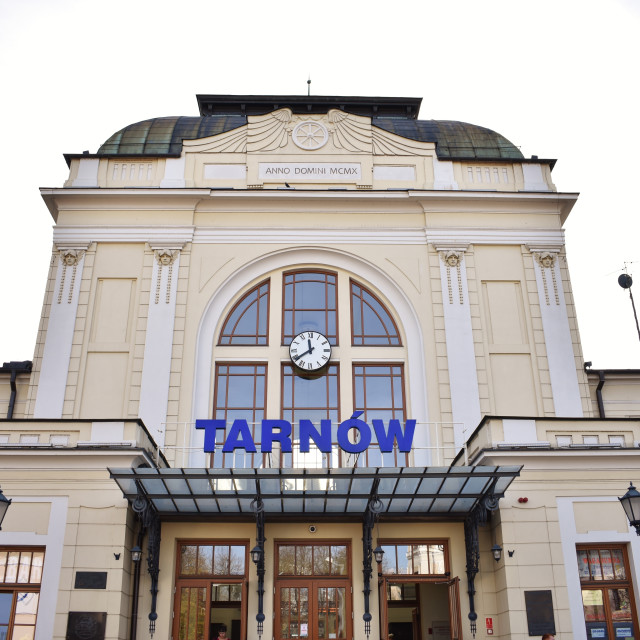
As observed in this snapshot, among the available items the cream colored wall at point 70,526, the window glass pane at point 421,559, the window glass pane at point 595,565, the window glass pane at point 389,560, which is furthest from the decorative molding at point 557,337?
the cream colored wall at point 70,526

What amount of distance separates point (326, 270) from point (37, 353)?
8758mm

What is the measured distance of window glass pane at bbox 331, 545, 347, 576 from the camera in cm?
1867

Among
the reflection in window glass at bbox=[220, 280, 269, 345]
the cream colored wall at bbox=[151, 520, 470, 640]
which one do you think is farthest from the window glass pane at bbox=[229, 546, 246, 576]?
the reflection in window glass at bbox=[220, 280, 269, 345]

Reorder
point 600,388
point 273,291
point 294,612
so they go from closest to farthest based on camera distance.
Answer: point 294,612 < point 600,388 < point 273,291

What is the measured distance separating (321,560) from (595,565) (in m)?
6.38

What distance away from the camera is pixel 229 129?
84.4 ft

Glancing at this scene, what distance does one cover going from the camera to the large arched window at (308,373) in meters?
21.2

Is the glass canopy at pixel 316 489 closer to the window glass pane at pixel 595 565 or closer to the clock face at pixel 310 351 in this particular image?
the window glass pane at pixel 595 565

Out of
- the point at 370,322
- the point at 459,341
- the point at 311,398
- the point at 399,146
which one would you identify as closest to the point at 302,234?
the point at 370,322

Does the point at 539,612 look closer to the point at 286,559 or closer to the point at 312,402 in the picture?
the point at 286,559

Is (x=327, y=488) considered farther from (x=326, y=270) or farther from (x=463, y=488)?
(x=326, y=270)

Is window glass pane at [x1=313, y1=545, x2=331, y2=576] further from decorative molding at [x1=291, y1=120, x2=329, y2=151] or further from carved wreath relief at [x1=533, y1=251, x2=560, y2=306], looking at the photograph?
decorative molding at [x1=291, y1=120, x2=329, y2=151]

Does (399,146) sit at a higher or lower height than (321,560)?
higher

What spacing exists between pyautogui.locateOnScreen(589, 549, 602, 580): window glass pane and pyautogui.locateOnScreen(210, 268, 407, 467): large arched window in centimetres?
507
